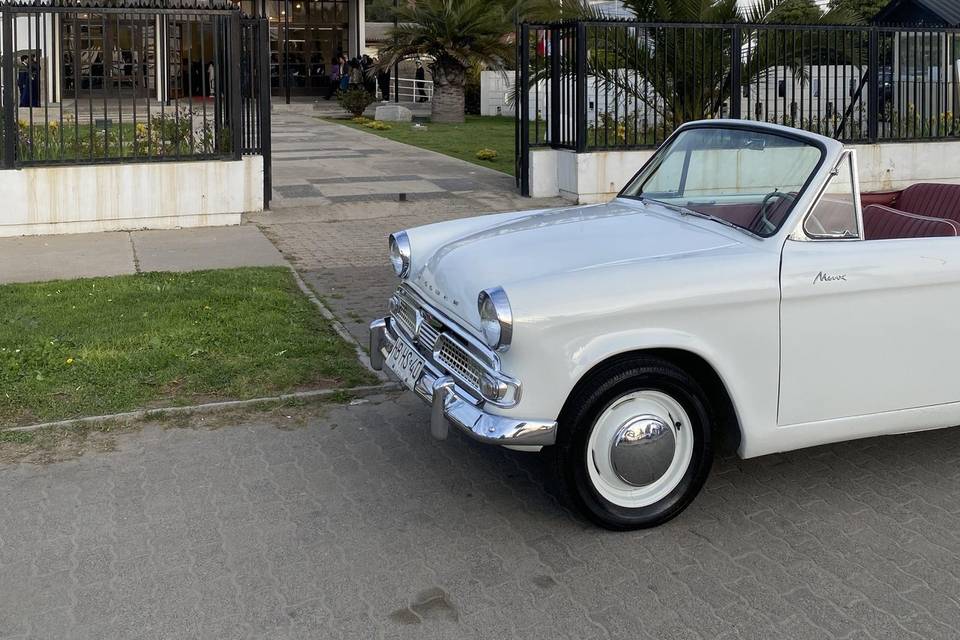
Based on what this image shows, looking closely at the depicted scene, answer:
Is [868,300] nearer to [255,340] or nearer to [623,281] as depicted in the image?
[623,281]

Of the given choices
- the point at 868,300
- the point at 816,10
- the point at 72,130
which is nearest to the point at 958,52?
the point at 816,10

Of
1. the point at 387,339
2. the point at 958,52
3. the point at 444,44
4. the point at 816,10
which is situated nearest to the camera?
the point at 387,339

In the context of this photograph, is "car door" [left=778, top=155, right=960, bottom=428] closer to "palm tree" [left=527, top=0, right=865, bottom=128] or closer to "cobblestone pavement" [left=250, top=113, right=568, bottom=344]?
"cobblestone pavement" [left=250, top=113, right=568, bottom=344]

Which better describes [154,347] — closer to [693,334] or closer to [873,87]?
[693,334]

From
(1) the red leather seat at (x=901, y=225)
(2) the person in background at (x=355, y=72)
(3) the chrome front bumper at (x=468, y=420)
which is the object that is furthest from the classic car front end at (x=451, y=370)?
(2) the person in background at (x=355, y=72)

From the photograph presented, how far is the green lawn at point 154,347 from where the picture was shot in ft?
20.0

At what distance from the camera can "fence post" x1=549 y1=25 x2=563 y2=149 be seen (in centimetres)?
1364

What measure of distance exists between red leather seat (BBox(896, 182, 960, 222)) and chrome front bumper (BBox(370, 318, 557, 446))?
2604 millimetres

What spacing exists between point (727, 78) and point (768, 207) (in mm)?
10202

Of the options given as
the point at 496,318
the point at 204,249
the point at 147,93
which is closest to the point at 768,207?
the point at 496,318

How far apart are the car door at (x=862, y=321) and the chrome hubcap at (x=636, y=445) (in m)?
0.47

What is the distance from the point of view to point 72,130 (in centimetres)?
1168

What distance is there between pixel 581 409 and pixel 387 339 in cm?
130

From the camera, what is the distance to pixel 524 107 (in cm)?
1398
